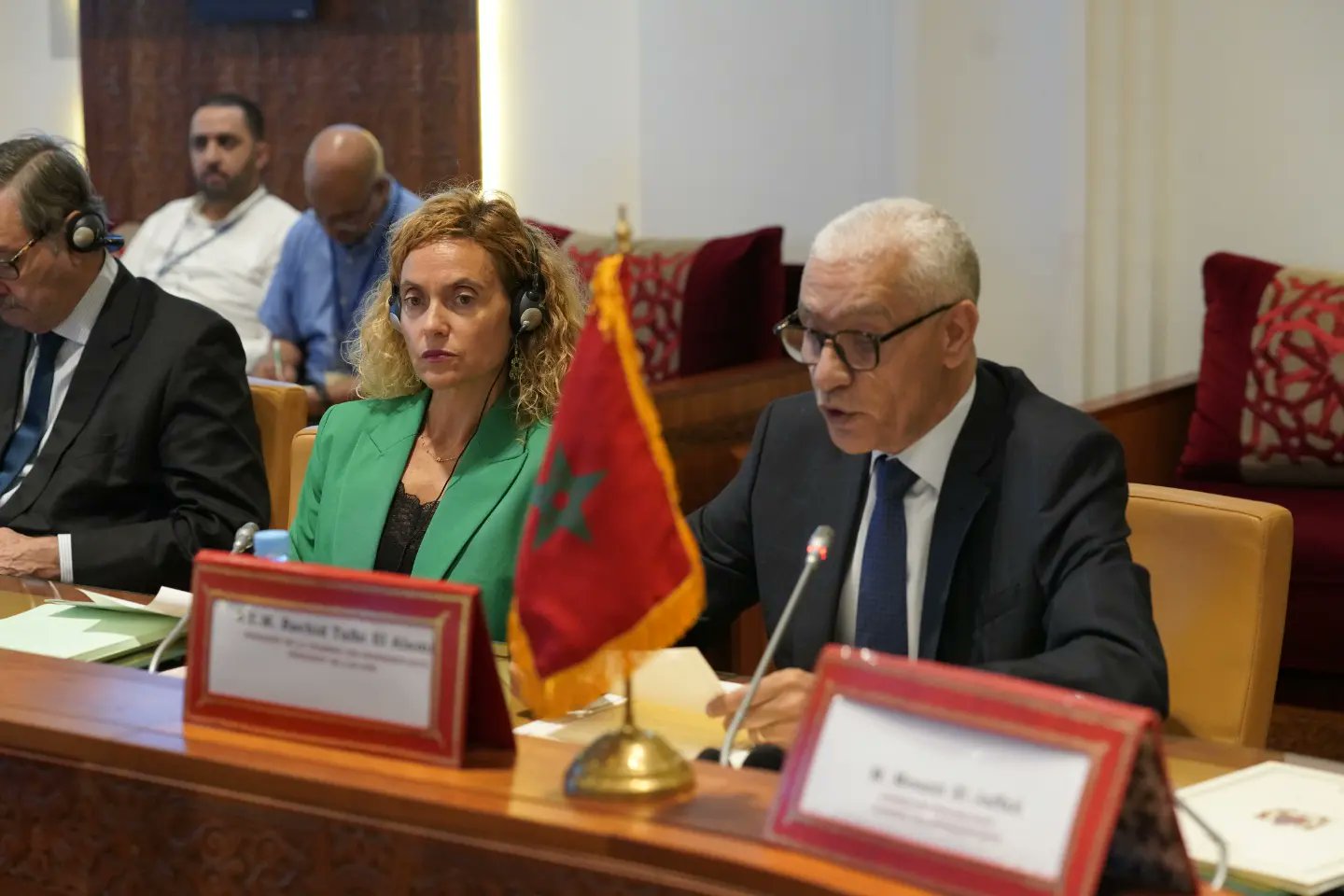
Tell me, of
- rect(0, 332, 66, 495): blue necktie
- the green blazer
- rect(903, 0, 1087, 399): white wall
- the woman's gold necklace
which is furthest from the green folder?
rect(903, 0, 1087, 399): white wall

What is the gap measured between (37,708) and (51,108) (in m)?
5.46

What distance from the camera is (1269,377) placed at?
12.3ft

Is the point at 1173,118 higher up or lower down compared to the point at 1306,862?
higher up

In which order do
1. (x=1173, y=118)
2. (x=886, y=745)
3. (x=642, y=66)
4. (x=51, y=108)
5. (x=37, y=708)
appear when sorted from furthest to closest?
(x=51, y=108)
(x=642, y=66)
(x=1173, y=118)
(x=37, y=708)
(x=886, y=745)

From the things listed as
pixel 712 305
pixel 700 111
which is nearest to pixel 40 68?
pixel 700 111

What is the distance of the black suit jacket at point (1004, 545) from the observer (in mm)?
1719

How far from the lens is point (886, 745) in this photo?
1.08 metres

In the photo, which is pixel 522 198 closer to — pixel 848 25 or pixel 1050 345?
pixel 848 25

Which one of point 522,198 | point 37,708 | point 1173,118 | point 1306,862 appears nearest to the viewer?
point 1306,862

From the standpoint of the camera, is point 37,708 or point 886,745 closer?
point 886,745

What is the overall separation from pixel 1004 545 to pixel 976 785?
2.82ft

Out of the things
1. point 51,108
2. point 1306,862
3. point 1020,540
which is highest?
point 51,108

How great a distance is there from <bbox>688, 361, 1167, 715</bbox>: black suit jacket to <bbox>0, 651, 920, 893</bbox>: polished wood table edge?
1.83ft

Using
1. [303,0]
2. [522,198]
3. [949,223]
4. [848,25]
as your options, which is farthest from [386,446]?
[303,0]
